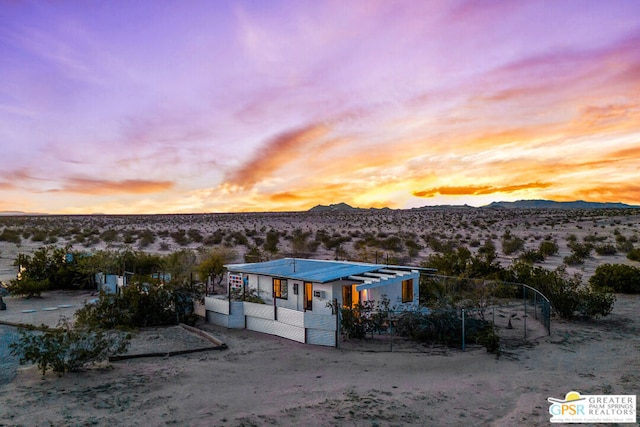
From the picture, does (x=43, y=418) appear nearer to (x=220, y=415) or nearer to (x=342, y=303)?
(x=220, y=415)

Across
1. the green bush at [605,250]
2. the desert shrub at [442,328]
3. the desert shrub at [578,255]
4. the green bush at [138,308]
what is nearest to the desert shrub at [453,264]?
the desert shrub at [442,328]

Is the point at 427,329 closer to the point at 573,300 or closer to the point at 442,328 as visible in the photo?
the point at 442,328

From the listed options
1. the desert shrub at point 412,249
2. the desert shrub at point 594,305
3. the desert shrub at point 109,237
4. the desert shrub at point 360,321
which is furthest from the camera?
→ the desert shrub at point 109,237

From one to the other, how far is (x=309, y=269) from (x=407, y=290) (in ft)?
13.2

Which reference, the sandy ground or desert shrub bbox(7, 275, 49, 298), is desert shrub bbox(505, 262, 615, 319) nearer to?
the sandy ground

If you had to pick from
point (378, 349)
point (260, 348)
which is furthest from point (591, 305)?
point (260, 348)

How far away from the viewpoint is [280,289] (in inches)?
729

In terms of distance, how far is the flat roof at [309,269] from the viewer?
16.8 meters

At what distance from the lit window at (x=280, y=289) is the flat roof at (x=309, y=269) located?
0.40 meters

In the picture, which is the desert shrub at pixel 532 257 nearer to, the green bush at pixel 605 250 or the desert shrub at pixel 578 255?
the desert shrub at pixel 578 255

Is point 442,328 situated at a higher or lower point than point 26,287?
lower

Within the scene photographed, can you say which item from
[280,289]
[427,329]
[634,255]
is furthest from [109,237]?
[634,255]

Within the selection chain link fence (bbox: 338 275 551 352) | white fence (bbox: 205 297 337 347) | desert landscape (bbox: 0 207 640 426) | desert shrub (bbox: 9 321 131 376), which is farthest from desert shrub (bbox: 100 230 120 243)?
chain link fence (bbox: 338 275 551 352)

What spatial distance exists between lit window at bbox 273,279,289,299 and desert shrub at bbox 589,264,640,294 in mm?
15894
